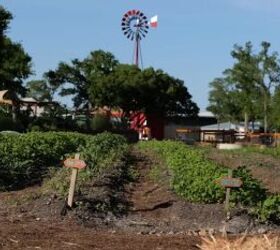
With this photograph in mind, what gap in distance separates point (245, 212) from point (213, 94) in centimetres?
8864

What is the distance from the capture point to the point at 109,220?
1080 cm

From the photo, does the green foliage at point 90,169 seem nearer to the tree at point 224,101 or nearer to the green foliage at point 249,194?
the green foliage at point 249,194

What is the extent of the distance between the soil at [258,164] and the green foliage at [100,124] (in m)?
22.4

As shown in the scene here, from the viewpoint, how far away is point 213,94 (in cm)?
9944

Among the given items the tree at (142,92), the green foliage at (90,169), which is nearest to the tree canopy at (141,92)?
the tree at (142,92)

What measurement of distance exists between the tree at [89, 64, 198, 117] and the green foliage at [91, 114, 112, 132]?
12.2 m

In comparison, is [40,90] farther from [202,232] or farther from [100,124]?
[202,232]

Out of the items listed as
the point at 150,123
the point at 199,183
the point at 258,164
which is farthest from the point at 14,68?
the point at 199,183

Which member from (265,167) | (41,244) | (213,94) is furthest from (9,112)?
(213,94)

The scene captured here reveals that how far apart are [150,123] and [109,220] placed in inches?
2204

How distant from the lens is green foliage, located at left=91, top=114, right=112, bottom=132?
50.8 metres

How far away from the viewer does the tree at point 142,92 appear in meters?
66.1

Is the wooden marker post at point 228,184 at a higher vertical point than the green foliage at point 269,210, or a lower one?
higher

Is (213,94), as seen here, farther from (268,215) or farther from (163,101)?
(268,215)
